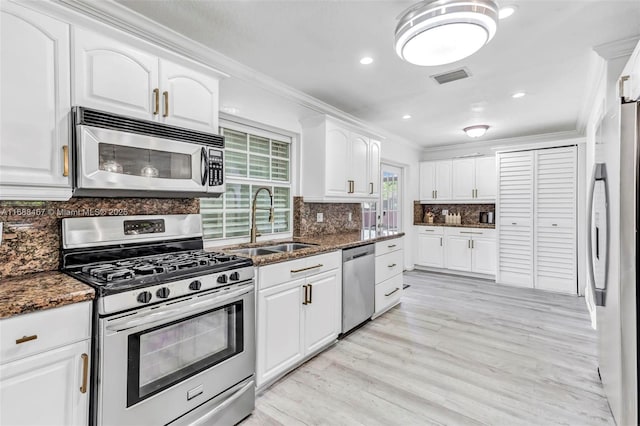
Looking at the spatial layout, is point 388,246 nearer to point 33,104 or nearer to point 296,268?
point 296,268

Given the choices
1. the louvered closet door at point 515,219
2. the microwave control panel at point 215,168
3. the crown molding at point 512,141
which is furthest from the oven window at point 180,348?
the crown molding at point 512,141

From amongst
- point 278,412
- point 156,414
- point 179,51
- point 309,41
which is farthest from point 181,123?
point 278,412

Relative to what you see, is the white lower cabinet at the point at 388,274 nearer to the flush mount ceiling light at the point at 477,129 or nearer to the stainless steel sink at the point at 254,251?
the stainless steel sink at the point at 254,251

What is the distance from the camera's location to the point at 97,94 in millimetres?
1683

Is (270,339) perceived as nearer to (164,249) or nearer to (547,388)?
(164,249)

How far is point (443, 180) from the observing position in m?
6.00

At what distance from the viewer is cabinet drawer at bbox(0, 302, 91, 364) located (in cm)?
114

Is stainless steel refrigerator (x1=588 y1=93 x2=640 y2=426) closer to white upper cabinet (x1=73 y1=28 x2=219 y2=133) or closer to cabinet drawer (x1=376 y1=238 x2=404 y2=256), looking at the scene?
cabinet drawer (x1=376 y1=238 x2=404 y2=256)

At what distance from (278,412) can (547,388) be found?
1903mm

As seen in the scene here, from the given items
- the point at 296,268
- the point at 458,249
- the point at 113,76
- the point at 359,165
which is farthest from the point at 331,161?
the point at 458,249

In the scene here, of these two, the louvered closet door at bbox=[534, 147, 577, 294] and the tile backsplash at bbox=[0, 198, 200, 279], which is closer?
the tile backsplash at bbox=[0, 198, 200, 279]

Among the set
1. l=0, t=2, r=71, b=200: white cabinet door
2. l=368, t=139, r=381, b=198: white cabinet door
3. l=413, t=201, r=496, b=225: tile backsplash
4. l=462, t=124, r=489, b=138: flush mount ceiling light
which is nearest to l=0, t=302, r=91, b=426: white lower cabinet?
l=0, t=2, r=71, b=200: white cabinet door

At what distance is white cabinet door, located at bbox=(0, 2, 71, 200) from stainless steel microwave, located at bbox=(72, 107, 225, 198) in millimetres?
83

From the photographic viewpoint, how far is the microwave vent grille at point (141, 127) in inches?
63.1
